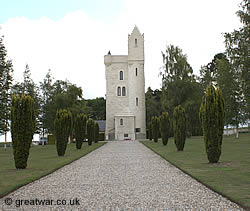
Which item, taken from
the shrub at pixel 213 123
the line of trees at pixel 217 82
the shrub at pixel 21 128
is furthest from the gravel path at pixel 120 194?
the line of trees at pixel 217 82

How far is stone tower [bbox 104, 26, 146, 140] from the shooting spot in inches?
1970

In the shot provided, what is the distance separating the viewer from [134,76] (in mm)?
51500

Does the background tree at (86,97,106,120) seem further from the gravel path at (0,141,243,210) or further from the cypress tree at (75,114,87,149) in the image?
the gravel path at (0,141,243,210)

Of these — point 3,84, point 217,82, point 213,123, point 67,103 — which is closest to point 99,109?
point 67,103

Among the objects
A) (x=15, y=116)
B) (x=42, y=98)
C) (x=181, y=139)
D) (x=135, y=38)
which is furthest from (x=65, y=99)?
(x=15, y=116)

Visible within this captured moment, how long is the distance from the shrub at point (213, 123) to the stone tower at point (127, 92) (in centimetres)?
3668

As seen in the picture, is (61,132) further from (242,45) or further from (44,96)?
(44,96)

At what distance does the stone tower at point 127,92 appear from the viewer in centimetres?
5003

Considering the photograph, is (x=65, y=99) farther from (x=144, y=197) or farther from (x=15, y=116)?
(x=144, y=197)

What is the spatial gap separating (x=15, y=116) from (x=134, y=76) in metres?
39.6

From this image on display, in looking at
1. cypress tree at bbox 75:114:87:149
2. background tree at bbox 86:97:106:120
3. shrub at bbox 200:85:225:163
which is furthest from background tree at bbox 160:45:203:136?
background tree at bbox 86:97:106:120

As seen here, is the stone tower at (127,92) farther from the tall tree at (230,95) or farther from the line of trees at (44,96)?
the tall tree at (230,95)

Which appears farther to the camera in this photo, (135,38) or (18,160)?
(135,38)

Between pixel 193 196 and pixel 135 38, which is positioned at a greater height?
pixel 135 38
